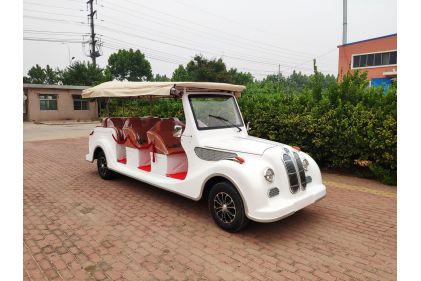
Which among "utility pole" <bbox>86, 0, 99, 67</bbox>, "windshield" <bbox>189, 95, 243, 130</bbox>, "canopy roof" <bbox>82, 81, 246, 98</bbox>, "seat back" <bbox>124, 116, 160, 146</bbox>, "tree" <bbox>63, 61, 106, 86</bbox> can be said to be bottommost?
"seat back" <bbox>124, 116, 160, 146</bbox>

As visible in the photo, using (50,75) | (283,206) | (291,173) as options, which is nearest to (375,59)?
(291,173)

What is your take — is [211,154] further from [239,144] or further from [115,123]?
[115,123]

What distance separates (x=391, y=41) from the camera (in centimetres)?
3030

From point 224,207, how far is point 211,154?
84 centimetres

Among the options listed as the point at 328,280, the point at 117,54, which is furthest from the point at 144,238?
the point at 117,54

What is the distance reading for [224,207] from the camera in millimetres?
4117

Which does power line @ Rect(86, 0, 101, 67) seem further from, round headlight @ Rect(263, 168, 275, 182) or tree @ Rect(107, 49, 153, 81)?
round headlight @ Rect(263, 168, 275, 182)

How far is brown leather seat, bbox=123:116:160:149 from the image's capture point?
6074 millimetres

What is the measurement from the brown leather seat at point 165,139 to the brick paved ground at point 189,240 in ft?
3.13

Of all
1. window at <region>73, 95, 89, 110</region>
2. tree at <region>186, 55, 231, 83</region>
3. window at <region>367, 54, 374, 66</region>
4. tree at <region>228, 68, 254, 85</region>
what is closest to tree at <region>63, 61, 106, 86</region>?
window at <region>73, 95, 89, 110</region>

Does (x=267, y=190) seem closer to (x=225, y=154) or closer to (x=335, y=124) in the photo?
(x=225, y=154)

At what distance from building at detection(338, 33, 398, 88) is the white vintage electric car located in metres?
28.5

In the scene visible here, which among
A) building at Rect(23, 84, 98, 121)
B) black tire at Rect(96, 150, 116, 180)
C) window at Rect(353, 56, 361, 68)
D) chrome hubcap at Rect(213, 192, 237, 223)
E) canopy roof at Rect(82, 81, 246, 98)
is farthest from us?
window at Rect(353, 56, 361, 68)

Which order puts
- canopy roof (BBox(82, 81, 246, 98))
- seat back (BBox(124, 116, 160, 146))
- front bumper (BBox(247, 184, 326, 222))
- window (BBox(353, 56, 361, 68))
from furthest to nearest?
window (BBox(353, 56, 361, 68)) → seat back (BBox(124, 116, 160, 146)) → canopy roof (BBox(82, 81, 246, 98)) → front bumper (BBox(247, 184, 326, 222))
